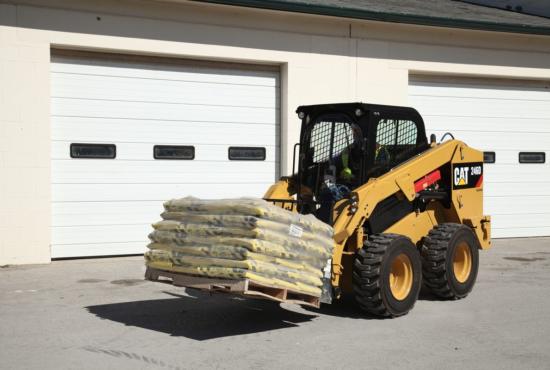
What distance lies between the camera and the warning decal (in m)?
9.45

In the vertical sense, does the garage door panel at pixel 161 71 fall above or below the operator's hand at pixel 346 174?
above

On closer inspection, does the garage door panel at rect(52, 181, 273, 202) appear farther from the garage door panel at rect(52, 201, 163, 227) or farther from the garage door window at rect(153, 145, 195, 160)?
the garage door window at rect(153, 145, 195, 160)

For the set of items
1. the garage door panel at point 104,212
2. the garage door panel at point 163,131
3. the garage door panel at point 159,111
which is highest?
the garage door panel at point 159,111

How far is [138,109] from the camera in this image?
12.2m

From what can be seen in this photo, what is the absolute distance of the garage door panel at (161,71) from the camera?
1173 cm

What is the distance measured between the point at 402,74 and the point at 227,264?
8.60 meters

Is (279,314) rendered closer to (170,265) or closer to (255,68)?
(170,265)

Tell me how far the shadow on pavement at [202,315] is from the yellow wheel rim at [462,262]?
2187 millimetres


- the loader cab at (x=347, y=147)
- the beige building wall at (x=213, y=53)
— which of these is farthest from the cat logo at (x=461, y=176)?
the beige building wall at (x=213, y=53)

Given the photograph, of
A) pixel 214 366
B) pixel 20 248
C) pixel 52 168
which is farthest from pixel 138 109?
pixel 214 366

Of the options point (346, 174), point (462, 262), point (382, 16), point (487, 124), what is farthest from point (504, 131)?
point (346, 174)

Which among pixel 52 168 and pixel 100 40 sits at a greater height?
pixel 100 40

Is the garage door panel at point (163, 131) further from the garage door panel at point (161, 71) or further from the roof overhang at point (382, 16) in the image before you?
the roof overhang at point (382, 16)

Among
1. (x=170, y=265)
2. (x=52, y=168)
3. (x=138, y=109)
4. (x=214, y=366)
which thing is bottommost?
(x=214, y=366)
